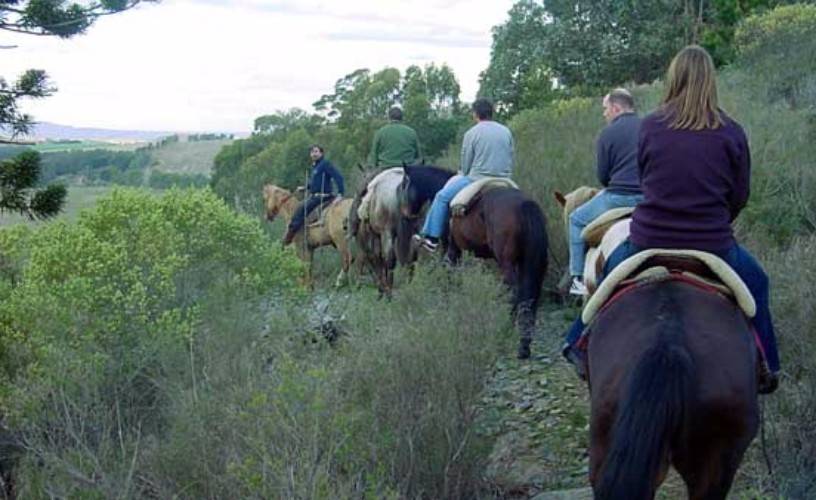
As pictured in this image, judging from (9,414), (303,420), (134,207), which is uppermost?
(134,207)

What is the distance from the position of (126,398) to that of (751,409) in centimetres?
472

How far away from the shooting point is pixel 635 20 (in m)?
35.5

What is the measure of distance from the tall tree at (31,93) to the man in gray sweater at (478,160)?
17.9ft

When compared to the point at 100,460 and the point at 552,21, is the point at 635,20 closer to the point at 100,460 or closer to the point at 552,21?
the point at 552,21

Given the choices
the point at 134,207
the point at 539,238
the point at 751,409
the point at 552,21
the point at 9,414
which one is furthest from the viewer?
the point at 552,21

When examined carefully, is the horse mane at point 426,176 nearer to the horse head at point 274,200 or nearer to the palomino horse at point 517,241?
the palomino horse at point 517,241

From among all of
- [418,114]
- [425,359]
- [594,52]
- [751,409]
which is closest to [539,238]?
[425,359]

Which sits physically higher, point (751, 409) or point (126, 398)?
point (751, 409)

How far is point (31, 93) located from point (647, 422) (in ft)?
41.0

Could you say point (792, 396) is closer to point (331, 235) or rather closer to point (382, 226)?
point (382, 226)

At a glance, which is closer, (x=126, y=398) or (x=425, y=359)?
(x=425, y=359)

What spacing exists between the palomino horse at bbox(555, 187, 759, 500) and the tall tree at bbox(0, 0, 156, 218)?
1105cm

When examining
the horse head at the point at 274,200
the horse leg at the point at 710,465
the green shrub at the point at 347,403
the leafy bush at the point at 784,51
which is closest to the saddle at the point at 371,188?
the horse head at the point at 274,200

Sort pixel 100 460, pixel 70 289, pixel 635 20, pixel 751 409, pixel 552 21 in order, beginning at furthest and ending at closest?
pixel 552 21
pixel 635 20
pixel 70 289
pixel 100 460
pixel 751 409
